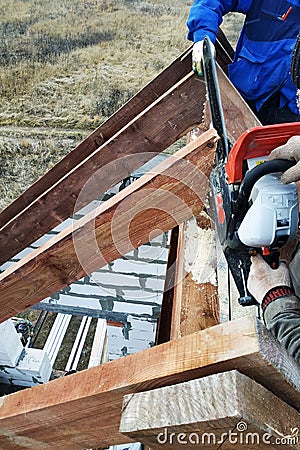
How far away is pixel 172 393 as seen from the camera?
1.97 feet

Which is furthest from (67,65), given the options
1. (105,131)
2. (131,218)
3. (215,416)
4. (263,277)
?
(215,416)

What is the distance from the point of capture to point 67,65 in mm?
10500

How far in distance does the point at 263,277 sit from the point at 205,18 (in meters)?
1.32

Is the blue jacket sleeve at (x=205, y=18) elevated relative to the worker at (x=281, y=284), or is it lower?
elevated

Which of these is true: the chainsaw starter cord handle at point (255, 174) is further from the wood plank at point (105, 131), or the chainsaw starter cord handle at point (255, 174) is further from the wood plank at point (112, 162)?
the wood plank at point (105, 131)

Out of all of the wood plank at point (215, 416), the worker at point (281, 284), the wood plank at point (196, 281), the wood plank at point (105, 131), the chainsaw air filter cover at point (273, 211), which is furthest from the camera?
the wood plank at point (105, 131)

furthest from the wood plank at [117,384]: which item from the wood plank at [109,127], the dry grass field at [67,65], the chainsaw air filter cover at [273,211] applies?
the dry grass field at [67,65]

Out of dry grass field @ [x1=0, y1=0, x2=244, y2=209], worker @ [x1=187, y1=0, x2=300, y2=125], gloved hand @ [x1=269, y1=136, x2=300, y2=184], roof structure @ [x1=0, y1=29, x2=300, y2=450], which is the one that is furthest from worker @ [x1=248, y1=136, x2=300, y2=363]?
dry grass field @ [x1=0, y1=0, x2=244, y2=209]

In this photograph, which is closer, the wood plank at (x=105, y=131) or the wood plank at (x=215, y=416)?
the wood plank at (x=215, y=416)

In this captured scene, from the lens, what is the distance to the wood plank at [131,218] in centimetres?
122

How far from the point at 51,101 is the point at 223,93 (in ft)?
24.8

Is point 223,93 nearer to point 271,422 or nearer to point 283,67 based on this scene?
point 283,67

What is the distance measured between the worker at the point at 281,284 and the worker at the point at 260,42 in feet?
3.07

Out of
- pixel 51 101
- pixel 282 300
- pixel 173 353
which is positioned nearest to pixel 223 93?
pixel 282 300
